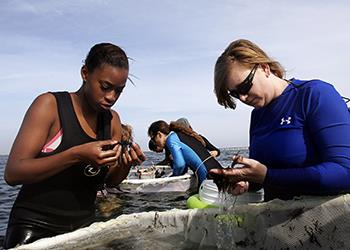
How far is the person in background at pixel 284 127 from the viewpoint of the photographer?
253 centimetres

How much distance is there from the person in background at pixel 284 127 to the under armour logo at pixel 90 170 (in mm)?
950

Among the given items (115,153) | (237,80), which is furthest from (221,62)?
(115,153)

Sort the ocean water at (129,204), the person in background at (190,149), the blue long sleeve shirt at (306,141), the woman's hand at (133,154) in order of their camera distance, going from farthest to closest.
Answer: the person in background at (190,149), the ocean water at (129,204), the woman's hand at (133,154), the blue long sleeve shirt at (306,141)

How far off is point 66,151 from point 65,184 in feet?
1.54

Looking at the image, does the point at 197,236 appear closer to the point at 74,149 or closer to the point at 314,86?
the point at 74,149

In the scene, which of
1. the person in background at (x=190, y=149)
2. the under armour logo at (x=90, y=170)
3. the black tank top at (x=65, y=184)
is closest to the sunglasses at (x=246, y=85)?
the black tank top at (x=65, y=184)

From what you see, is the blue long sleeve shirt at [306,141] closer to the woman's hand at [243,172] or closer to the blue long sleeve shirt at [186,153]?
the woman's hand at [243,172]

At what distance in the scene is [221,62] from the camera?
3.04 meters

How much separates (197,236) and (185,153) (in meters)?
6.17

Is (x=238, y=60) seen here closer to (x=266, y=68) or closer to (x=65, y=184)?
(x=266, y=68)

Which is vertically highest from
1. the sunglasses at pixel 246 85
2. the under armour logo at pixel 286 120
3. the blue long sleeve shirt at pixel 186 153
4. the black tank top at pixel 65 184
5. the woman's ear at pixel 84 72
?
the woman's ear at pixel 84 72

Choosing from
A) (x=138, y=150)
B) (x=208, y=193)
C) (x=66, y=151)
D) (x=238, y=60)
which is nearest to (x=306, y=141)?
(x=238, y=60)

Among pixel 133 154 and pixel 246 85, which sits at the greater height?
pixel 246 85

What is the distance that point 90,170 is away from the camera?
318cm
